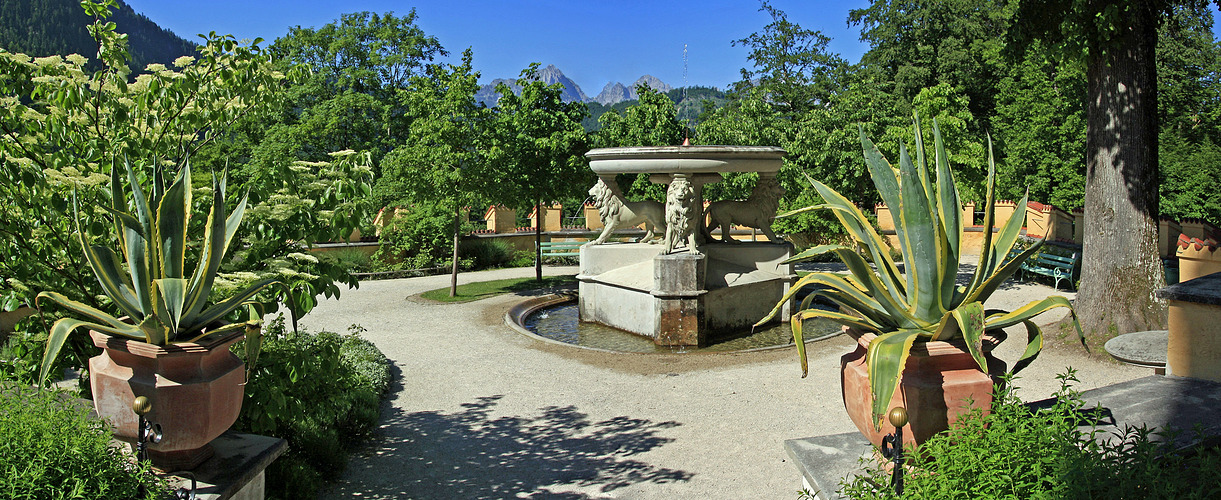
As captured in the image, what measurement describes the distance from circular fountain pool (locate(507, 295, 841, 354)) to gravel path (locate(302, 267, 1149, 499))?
0.52 metres

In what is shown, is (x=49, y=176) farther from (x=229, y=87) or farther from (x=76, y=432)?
(x=76, y=432)

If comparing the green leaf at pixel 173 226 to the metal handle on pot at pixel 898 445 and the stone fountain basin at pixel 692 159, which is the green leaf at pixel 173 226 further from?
the stone fountain basin at pixel 692 159

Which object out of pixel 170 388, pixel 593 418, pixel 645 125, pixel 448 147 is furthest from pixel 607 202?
pixel 170 388

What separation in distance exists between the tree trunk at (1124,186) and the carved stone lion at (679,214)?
4.73m

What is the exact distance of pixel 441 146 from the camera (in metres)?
13.0

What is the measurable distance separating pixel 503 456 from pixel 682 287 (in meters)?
4.53

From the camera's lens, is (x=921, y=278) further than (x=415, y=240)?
No

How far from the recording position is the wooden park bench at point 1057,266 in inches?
566

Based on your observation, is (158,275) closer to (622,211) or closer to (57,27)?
(622,211)

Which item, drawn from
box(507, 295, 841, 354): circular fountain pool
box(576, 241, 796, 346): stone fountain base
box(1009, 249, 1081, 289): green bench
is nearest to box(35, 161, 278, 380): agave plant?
box(507, 295, 841, 354): circular fountain pool

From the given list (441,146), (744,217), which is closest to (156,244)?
(744,217)

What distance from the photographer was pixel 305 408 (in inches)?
211

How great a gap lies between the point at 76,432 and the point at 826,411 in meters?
5.52

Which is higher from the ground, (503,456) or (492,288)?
(492,288)
